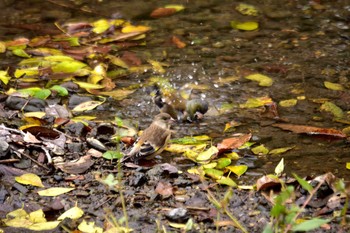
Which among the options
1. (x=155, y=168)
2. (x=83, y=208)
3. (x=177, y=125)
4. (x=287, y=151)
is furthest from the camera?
(x=177, y=125)

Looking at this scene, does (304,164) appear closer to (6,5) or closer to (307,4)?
(307,4)

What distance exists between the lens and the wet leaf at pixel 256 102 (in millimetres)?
6066

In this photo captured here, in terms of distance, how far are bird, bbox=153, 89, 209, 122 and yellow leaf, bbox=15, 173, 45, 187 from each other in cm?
142

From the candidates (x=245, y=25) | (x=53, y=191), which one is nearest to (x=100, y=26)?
(x=245, y=25)

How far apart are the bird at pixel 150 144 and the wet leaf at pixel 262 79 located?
1684 mm

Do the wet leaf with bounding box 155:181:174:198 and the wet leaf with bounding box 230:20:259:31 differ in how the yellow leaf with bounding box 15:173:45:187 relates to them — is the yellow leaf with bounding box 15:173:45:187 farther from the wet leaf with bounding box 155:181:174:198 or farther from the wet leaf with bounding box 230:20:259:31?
the wet leaf with bounding box 230:20:259:31

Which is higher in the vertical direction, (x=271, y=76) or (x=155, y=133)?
(x=155, y=133)

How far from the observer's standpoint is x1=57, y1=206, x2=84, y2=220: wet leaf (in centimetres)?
432

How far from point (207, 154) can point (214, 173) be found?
0.31 m

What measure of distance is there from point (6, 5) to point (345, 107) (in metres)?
4.59

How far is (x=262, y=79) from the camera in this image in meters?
6.58

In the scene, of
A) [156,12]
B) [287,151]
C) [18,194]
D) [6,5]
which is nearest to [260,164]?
[287,151]

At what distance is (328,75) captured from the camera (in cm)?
665

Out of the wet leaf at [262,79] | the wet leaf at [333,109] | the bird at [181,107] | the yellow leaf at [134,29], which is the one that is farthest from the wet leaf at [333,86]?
the yellow leaf at [134,29]
